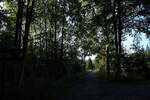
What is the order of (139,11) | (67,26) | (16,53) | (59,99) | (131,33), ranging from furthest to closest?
(67,26) < (131,33) < (139,11) < (59,99) < (16,53)

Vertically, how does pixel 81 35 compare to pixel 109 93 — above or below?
above

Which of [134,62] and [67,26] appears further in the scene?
[67,26]

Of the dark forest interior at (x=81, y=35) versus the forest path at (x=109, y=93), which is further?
the dark forest interior at (x=81, y=35)

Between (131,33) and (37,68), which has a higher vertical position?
(131,33)

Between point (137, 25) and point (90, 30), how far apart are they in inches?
191

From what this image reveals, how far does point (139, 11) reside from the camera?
14.9m

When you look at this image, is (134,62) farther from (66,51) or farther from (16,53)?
(16,53)

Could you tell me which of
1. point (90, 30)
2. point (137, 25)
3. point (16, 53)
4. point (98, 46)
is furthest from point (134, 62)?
point (16, 53)

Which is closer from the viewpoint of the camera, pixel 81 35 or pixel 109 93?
pixel 109 93

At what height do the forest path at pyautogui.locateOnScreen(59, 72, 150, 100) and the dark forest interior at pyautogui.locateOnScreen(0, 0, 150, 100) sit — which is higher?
the dark forest interior at pyautogui.locateOnScreen(0, 0, 150, 100)

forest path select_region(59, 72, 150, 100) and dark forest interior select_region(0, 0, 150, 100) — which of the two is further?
dark forest interior select_region(0, 0, 150, 100)

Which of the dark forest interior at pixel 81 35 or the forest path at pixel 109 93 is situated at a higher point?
the dark forest interior at pixel 81 35

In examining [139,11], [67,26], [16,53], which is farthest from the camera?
[67,26]

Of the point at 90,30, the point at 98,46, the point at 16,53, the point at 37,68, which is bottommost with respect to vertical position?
the point at 37,68
